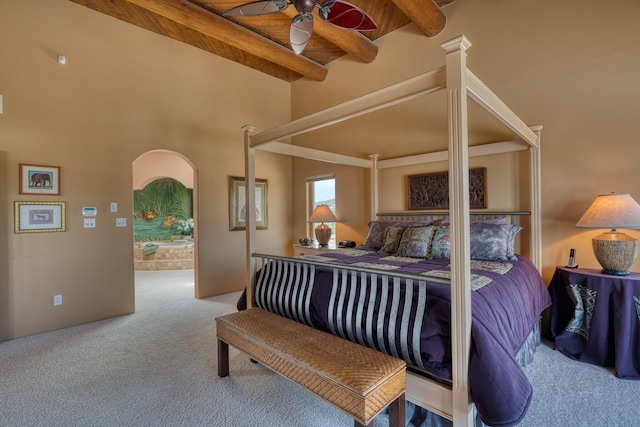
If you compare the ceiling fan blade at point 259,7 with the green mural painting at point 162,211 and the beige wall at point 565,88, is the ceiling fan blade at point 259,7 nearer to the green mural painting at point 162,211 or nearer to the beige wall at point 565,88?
the beige wall at point 565,88

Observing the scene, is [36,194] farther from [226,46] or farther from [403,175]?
[403,175]

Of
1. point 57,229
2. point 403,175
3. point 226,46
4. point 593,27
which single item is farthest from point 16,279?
point 593,27

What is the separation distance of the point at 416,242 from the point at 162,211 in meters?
8.01

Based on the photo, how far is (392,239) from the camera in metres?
3.52

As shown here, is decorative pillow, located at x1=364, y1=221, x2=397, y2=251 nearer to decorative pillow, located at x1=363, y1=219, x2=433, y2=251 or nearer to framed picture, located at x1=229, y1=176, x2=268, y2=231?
decorative pillow, located at x1=363, y1=219, x2=433, y2=251

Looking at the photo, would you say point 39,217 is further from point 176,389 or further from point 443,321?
point 443,321

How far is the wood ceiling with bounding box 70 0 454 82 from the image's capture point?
3600 mm

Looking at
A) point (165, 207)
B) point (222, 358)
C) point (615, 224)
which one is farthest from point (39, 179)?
point (165, 207)

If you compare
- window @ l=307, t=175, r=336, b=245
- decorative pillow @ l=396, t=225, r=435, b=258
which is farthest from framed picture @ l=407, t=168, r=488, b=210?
window @ l=307, t=175, r=336, b=245

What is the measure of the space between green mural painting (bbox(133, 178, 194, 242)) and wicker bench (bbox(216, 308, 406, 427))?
7.66m

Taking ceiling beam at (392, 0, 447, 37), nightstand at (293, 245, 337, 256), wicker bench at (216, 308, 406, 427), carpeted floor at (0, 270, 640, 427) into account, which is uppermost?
ceiling beam at (392, 0, 447, 37)

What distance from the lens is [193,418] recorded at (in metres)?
1.95

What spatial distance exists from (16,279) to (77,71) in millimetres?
2435

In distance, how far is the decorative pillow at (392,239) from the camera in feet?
11.4
